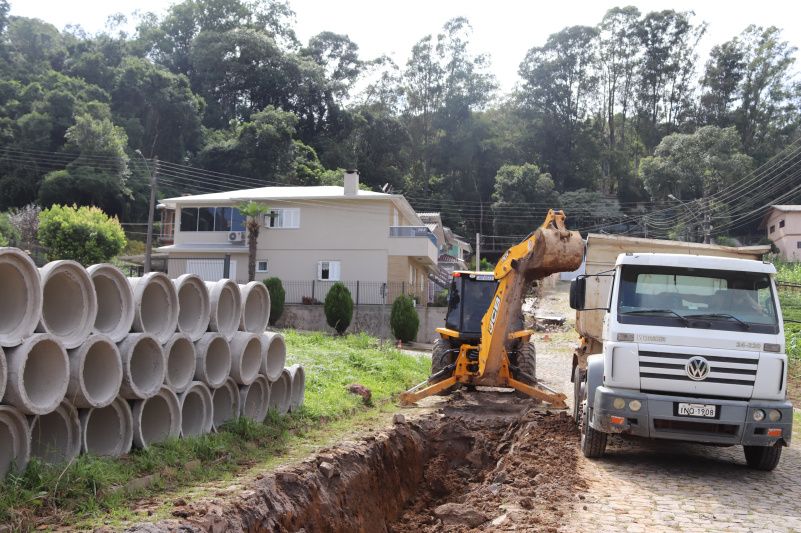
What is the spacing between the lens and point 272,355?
11648 mm

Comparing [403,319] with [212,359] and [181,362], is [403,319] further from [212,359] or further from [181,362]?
[181,362]

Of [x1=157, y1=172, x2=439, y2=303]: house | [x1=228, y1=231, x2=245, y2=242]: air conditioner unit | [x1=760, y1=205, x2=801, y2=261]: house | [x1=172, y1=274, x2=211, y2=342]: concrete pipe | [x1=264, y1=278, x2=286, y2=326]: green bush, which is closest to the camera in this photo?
[x1=172, y1=274, x2=211, y2=342]: concrete pipe

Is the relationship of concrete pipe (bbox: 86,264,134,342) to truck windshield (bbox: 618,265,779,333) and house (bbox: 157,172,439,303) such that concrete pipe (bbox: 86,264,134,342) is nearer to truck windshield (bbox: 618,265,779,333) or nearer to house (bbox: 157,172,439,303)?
truck windshield (bbox: 618,265,779,333)

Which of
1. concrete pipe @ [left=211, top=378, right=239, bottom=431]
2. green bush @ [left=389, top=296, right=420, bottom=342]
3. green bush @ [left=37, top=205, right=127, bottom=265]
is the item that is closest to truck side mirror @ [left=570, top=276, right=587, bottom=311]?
concrete pipe @ [left=211, top=378, right=239, bottom=431]

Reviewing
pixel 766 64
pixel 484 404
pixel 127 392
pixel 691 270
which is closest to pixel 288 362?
pixel 484 404

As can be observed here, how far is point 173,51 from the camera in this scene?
7681 cm

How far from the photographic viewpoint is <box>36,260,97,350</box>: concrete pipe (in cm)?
752

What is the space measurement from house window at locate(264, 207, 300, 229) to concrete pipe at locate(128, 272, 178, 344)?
29258mm

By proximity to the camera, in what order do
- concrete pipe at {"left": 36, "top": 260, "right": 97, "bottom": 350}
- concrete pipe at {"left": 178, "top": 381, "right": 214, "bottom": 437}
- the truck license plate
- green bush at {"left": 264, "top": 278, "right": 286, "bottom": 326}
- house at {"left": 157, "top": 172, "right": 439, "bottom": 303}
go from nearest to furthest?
concrete pipe at {"left": 36, "top": 260, "right": 97, "bottom": 350} < the truck license plate < concrete pipe at {"left": 178, "top": 381, "right": 214, "bottom": 437} < green bush at {"left": 264, "top": 278, "right": 286, "bottom": 326} < house at {"left": 157, "top": 172, "right": 439, "bottom": 303}

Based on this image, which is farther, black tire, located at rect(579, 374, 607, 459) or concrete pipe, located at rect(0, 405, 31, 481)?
black tire, located at rect(579, 374, 607, 459)

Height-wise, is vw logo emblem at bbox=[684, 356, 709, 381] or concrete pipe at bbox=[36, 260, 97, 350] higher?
concrete pipe at bbox=[36, 260, 97, 350]

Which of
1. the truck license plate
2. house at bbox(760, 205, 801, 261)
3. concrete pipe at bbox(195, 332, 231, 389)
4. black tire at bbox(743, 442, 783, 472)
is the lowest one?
black tire at bbox(743, 442, 783, 472)

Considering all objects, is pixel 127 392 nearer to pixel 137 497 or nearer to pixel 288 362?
pixel 137 497

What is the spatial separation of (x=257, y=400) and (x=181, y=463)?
9.13ft
